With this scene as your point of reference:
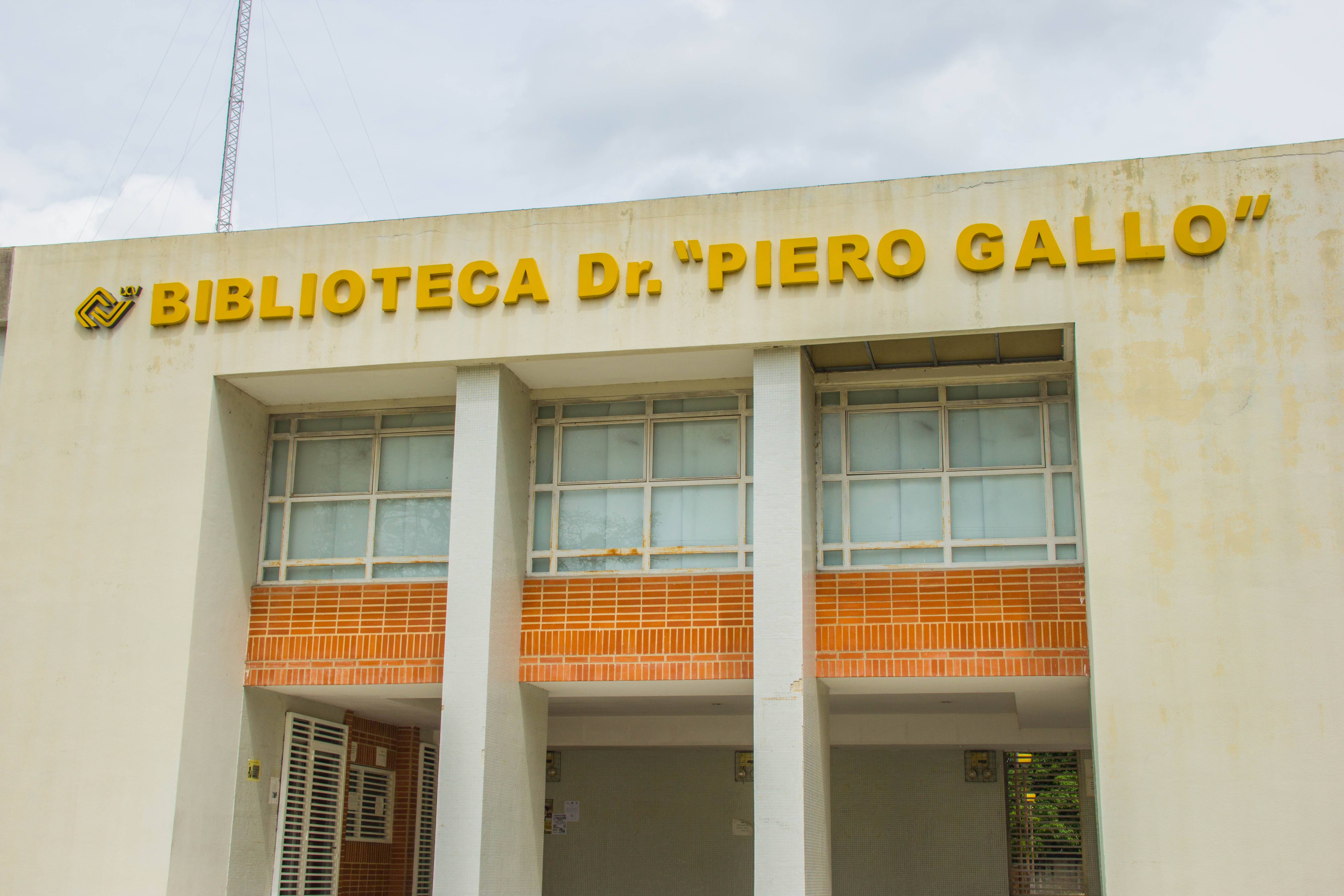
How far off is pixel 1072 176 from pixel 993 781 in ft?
25.9

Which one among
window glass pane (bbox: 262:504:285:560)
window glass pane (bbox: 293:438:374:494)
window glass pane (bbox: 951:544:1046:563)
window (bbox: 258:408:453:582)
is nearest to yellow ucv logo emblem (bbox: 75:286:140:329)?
window (bbox: 258:408:453:582)

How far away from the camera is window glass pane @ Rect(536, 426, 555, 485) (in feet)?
39.0

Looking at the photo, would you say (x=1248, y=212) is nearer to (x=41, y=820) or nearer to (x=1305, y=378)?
(x=1305, y=378)

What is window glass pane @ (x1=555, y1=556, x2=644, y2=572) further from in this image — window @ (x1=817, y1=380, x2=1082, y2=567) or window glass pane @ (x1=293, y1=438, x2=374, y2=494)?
window glass pane @ (x1=293, y1=438, x2=374, y2=494)

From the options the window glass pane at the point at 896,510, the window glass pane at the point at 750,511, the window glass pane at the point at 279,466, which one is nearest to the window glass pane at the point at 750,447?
the window glass pane at the point at 750,511

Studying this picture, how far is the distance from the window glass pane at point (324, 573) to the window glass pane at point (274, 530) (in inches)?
7.9

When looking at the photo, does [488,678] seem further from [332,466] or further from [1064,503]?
[1064,503]

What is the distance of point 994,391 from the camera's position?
11.3 m

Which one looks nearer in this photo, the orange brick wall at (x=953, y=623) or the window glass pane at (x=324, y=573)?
the orange brick wall at (x=953, y=623)

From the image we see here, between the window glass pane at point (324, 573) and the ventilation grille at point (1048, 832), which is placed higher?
the window glass pane at point (324, 573)

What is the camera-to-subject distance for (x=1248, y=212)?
32.6 feet

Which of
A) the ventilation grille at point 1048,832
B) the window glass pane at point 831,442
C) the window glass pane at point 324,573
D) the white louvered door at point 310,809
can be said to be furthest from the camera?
the ventilation grille at point 1048,832

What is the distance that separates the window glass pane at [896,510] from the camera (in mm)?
11062

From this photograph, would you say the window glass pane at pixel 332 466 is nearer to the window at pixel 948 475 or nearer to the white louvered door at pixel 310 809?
the white louvered door at pixel 310 809
